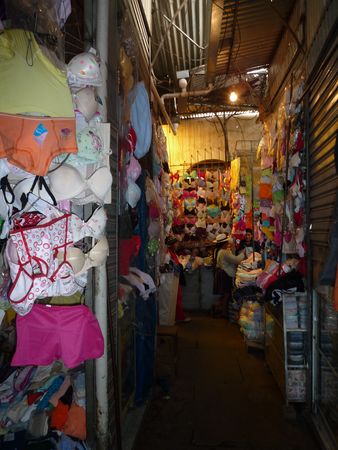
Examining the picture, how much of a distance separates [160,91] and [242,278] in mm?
4477

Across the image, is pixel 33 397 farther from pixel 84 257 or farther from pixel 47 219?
pixel 47 219

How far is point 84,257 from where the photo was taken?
A: 6.72ft

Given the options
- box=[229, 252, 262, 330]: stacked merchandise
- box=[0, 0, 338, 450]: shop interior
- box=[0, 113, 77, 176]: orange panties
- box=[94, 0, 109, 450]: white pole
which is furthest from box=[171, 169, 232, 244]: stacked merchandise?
box=[0, 113, 77, 176]: orange panties

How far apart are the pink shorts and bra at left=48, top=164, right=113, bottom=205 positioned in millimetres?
712

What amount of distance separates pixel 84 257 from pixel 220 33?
3859 mm

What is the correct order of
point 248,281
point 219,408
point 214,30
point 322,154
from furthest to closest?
1. point 248,281
2. point 219,408
3. point 214,30
4. point 322,154

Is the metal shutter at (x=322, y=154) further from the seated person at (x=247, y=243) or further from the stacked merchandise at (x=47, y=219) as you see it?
the seated person at (x=247, y=243)

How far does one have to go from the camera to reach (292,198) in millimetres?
3971

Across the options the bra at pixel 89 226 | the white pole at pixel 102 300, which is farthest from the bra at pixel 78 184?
the white pole at pixel 102 300

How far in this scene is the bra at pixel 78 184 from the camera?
1919 millimetres

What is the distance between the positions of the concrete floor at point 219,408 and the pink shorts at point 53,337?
6.38 ft

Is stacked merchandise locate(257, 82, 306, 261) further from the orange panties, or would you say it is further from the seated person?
the orange panties

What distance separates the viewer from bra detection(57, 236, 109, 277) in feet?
6.36

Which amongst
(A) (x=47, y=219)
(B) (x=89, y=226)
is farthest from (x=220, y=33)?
(A) (x=47, y=219)
